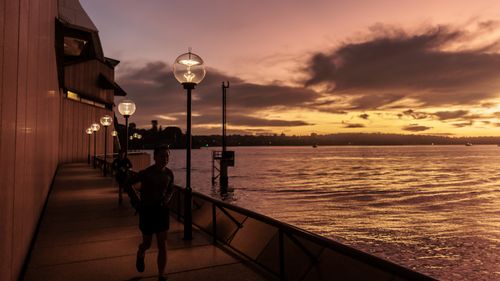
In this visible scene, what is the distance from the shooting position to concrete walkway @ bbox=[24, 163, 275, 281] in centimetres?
Result: 573

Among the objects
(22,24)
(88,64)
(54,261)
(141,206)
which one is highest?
(88,64)

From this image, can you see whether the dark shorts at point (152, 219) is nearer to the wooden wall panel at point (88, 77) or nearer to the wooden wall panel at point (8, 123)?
the wooden wall panel at point (8, 123)

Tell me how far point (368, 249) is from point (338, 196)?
20.4m

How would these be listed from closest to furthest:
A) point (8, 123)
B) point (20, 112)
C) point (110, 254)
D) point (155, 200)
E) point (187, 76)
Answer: point (8, 123) → point (20, 112) → point (155, 200) → point (110, 254) → point (187, 76)

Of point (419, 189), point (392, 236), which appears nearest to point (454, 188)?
point (419, 189)

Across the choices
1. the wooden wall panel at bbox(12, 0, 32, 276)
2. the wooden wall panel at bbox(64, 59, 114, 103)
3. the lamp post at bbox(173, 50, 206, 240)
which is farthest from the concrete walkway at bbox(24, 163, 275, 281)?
the wooden wall panel at bbox(64, 59, 114, 103)

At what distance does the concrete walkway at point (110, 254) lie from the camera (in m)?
5.73

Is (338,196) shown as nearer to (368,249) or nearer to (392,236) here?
(392,236)

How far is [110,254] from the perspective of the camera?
22.3 feet

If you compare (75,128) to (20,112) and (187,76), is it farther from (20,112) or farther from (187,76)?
(20,112)

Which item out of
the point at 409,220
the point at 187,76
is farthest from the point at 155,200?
the point at 409,220

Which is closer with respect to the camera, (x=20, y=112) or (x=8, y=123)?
(x=8, y=123)

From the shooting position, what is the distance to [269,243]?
6.42 m

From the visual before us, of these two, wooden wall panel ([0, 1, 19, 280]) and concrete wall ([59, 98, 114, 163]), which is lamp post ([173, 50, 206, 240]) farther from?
concrete wall ([59, 98, 114, 163])
